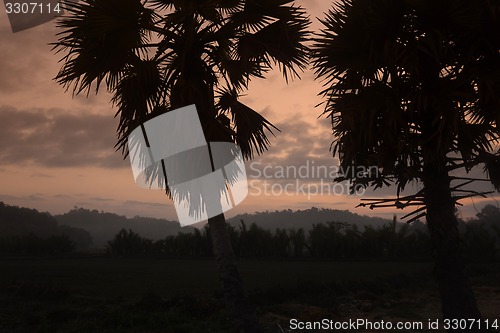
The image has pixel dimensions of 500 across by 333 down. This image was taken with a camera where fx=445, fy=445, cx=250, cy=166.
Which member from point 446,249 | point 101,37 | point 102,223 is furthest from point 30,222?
point 446,249

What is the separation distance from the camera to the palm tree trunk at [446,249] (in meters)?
6.55

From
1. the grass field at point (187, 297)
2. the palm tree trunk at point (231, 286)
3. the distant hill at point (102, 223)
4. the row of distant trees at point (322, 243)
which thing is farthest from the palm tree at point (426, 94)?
the distant hill at point (102, 223)

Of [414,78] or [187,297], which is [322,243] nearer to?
[187,297]

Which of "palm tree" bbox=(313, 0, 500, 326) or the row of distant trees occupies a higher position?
"palm tree" bbox=(313, 0, 500, 326)

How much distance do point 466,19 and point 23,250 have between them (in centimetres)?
3323

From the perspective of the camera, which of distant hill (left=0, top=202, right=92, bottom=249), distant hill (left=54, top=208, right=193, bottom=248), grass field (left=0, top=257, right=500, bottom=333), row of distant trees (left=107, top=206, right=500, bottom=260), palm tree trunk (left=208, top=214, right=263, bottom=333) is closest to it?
palm tree trunk (left=208, top=214, right=263, bottom=333)

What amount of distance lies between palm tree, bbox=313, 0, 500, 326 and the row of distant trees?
53.4 feet

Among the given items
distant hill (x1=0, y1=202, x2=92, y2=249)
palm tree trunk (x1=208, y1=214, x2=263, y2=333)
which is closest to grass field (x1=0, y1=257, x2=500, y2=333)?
palm tree trunk (x1=208, y1=214, x2=263, y2=333)

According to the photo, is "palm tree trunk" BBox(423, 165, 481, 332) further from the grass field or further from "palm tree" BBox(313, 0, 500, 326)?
the grass field

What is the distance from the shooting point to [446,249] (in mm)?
6684

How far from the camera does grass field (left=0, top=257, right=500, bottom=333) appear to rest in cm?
979

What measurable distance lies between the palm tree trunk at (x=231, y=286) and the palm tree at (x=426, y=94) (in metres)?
2.47

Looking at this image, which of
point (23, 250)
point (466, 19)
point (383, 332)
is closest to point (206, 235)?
point (23, 250)

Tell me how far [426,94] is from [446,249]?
234 centimetres
